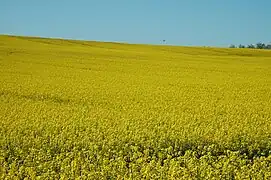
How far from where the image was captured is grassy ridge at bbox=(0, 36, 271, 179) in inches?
305

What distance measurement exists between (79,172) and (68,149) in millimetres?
1889

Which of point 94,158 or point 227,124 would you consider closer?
point 94,158

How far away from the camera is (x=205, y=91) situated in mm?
18719

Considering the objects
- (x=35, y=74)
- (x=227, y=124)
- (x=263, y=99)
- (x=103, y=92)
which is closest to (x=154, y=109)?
(x=227, y=124)

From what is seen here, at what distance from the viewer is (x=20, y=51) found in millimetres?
37500

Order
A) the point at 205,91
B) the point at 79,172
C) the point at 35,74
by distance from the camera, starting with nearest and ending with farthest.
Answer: the point at 79,172 → the point at 205,91 → the point at 35,74

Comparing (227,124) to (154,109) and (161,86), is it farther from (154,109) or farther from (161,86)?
(161,86)

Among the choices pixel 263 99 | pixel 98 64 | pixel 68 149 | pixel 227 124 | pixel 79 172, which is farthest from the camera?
pixel 98 64

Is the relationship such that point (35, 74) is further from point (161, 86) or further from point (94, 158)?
point (94, 158)

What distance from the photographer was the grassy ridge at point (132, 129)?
7.73 metres

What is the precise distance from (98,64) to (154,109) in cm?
1793

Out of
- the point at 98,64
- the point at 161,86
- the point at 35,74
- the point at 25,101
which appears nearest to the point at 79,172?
the point at 25,101

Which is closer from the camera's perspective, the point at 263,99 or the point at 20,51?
the point at 263,99

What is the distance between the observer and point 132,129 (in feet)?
34.8
